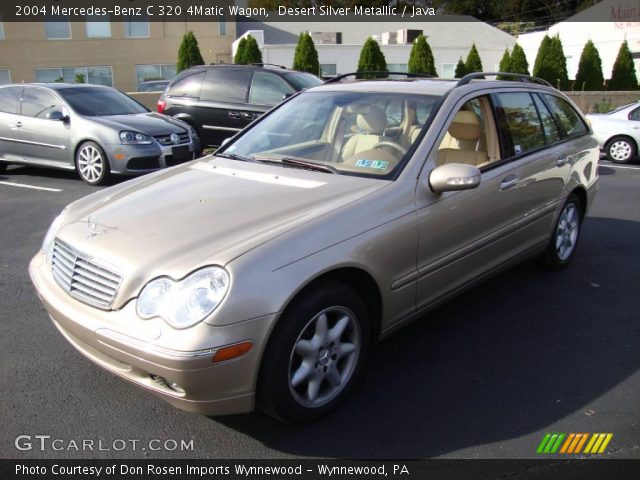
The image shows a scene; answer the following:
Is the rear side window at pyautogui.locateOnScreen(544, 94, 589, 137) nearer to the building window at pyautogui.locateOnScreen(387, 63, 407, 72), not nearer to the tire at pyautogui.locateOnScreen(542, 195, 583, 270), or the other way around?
the tire at pyautogui.locateOnScreen(542, 195, 583, 270)

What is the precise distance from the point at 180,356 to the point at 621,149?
11.5 metres

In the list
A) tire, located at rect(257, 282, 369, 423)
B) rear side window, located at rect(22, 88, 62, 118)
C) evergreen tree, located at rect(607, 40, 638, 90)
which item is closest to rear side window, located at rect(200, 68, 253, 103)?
rear side window, located at rect(22, 88, 62, 118)

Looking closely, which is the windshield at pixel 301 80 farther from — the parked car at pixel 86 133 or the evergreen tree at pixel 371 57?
the evergreen tree at pixel 371 57

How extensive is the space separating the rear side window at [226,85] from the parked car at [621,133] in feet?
22.3

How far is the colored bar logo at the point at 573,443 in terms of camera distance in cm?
269

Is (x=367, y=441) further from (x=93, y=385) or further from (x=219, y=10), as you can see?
(x=219, y=10)

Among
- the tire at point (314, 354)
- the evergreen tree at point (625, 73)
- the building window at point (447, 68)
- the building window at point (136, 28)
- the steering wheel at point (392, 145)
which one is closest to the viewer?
the tire at point (314, 354)

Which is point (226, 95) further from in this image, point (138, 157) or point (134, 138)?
point (138, 157)

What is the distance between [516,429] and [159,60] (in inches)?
1292

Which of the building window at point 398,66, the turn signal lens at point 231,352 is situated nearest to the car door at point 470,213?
the turn signal lens at point 231,352

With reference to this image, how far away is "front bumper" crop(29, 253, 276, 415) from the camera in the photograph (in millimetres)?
2346

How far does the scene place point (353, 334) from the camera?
2980mm

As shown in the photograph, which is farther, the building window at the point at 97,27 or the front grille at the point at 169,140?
the building window at the point at 97,27

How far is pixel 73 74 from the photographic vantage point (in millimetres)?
30906
